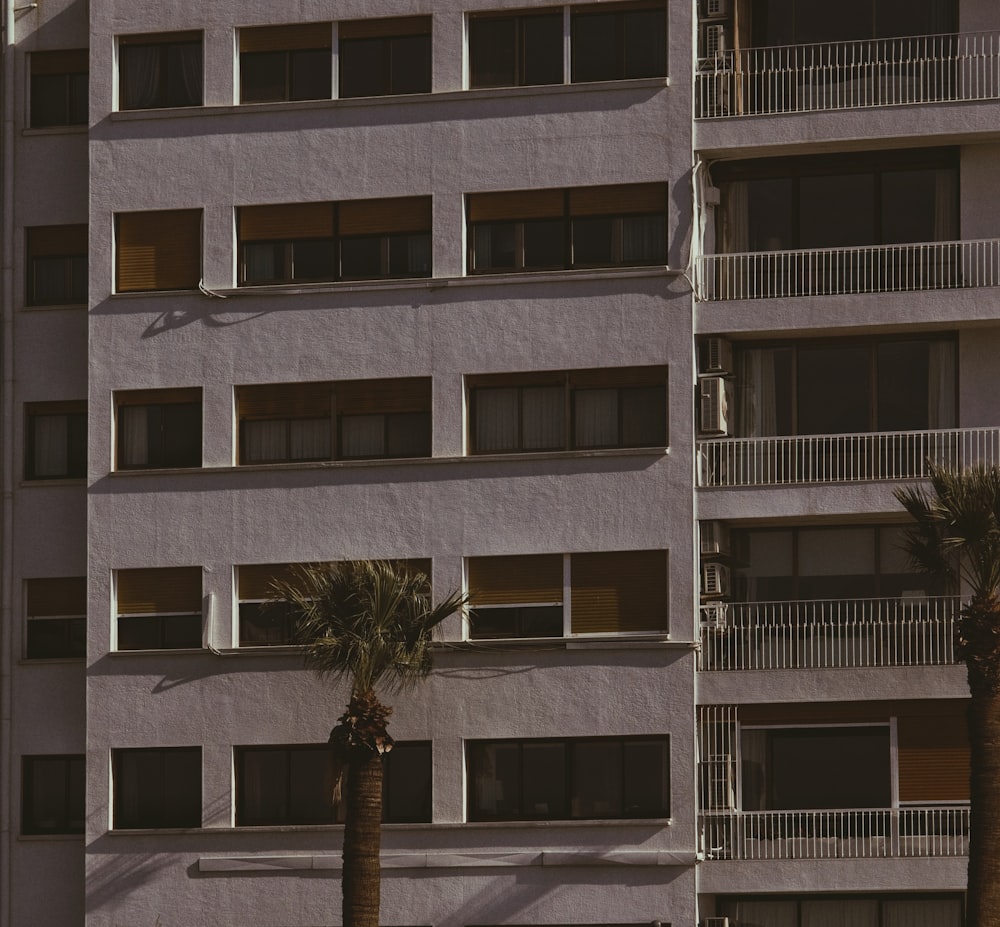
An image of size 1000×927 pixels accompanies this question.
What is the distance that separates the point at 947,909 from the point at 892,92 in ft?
42.7

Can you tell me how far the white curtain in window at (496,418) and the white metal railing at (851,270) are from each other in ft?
11.9

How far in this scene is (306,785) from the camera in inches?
1499

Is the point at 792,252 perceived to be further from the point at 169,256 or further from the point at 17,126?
the point at 17,126

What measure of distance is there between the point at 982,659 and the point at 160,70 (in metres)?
17.3

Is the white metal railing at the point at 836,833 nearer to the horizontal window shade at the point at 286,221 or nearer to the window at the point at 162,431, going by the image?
the window at the point at 162,431

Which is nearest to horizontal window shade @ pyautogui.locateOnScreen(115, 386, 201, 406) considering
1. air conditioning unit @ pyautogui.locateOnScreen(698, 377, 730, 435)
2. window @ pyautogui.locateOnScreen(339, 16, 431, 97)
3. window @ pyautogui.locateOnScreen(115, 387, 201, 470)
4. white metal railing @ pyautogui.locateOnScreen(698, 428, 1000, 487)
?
window @ pyautogui.locateOnScreen(115, 387, 201, 470)

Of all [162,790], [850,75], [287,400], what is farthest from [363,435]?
[850,75]

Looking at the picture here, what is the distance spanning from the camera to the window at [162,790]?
126 feet

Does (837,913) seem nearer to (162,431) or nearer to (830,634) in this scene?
(830,634)

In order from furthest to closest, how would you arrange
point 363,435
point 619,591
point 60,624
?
point 60,624, point 363,435, point 619,591

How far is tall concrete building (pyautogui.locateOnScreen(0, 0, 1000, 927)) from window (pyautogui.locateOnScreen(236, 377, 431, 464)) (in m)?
0.07

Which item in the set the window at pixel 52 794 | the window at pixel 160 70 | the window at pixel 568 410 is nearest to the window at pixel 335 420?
the window at pixel 568 410

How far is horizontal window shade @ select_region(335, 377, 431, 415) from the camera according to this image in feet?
Result: 126

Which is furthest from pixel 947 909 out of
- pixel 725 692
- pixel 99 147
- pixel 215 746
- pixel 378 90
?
pixel 99 147
